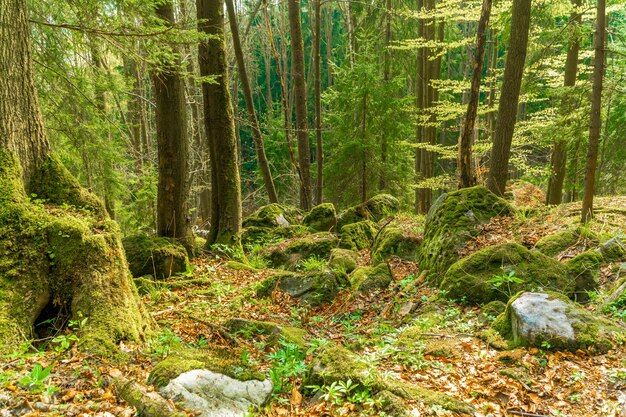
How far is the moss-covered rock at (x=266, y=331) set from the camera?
16.6 ft

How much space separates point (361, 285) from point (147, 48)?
493cm

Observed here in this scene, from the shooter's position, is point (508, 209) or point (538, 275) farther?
point (508, 209)

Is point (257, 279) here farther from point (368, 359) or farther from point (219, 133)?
point (368, 359)

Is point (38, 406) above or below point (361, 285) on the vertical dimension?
above

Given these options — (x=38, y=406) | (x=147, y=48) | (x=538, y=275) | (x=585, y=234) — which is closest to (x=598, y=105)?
(x=585, y=234)

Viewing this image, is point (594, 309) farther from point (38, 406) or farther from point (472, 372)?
point (38, 406)

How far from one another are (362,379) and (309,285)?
13.0ft

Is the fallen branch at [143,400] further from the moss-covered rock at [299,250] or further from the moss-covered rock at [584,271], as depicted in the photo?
the moss-covered rock at [299,250]

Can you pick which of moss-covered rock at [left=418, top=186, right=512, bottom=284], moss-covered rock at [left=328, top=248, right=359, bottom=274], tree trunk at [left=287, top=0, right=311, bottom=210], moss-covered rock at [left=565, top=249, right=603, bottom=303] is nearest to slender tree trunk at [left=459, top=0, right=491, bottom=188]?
moss-covered rock at [left=418, top=186, right=512, bottom=284]

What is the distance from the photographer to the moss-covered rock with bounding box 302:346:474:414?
11.1ft

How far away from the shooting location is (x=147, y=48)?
5.99 meters

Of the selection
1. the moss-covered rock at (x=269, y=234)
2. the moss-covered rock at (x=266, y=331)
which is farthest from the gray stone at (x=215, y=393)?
the moss-covered rock at (x=269, y=234)

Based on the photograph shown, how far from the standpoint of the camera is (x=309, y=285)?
745 centimetres

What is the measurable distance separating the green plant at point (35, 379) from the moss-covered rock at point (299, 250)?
6.87 meters
